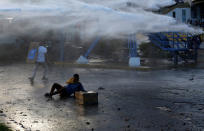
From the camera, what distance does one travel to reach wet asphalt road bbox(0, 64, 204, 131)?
6.13m

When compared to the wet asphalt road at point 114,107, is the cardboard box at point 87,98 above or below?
above

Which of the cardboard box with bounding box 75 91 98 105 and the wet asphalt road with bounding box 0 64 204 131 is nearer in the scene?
the wet asphalt road with bounding box 0 64 204 131

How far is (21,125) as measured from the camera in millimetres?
6094

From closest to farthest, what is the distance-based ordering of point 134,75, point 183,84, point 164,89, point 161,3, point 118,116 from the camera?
1. point 118,116
2. point 164,89
3. point 183,84
4. point 134,75
5. point 161,3

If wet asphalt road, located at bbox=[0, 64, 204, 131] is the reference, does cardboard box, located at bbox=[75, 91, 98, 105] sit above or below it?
above

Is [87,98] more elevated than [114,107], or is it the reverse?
[87,98]

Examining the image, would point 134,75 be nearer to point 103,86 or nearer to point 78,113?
point 103,86

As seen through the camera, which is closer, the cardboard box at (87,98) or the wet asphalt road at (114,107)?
the wet asphalt road at (114,107)

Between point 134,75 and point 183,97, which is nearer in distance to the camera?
point 183,97

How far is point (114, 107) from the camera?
25.0ft

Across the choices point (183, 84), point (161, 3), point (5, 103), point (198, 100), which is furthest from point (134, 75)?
point (5, 103)

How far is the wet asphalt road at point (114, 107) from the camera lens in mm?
6133

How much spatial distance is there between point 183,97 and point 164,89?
53.6 inches

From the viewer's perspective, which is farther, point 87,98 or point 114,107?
point 87,98
